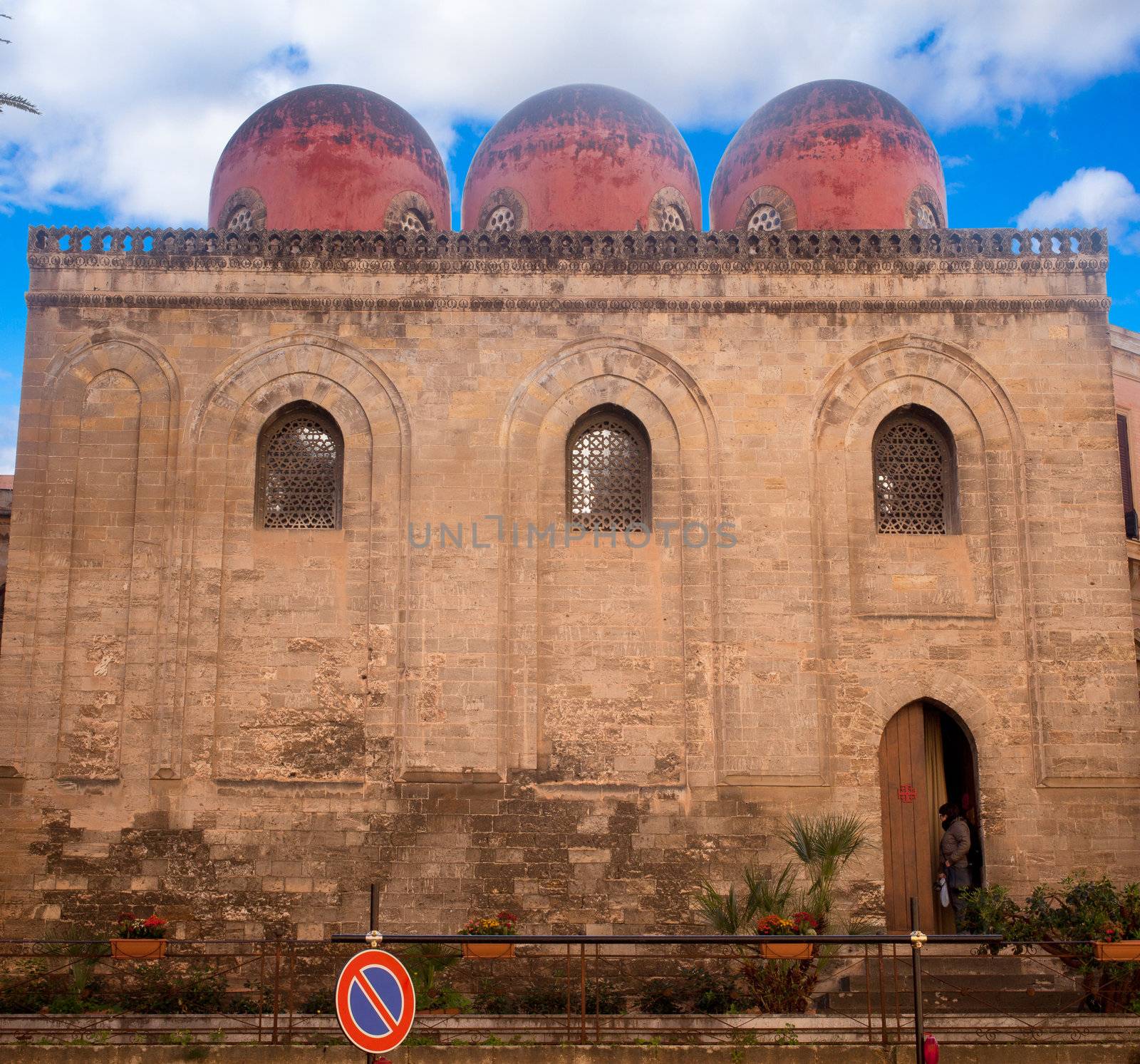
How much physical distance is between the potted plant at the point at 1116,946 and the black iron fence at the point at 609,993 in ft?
0.59

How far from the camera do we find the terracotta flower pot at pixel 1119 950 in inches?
414

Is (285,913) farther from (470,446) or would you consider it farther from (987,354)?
(987,354)

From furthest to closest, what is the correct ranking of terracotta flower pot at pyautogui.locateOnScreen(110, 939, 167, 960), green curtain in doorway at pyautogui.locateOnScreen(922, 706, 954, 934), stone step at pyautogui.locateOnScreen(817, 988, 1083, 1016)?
1. green curtain in doorway at pyautogui.locateOnScreen(922, 706, 954, 934)
2. terracotta flower pot at pyautogui.locateOnScreen(110, 939, 167, 960)
3. stone step at pyautogui.locateOnScreen(817, 988, 1083, 1016)

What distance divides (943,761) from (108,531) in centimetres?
920

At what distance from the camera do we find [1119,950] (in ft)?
34.7

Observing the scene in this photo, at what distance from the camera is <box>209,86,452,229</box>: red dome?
16.0m

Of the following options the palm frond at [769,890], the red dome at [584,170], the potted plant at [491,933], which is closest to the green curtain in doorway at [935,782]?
the palm frond at [769,890]

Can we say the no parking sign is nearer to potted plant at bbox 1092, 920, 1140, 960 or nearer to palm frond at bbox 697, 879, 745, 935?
palm frond at bbox 697, 879, 745, 935

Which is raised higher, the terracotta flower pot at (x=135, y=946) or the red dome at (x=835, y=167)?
the red dome at (x=835, y=167)

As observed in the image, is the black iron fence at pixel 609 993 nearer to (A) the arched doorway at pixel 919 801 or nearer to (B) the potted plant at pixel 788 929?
(B) the potted plant at pixel 788 929

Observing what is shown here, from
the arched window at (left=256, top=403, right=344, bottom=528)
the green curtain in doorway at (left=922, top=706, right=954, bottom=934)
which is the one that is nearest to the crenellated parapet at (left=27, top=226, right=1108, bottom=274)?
the arched window at (left=256, top=403, right=344, bottom=528)

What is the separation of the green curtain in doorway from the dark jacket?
13.3 inches

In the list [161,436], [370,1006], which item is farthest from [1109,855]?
[161,436]

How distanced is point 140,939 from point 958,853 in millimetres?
7935
